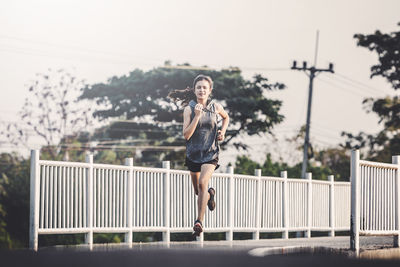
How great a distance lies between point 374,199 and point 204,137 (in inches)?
116

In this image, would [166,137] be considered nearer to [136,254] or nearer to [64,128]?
Answer: [64,128]

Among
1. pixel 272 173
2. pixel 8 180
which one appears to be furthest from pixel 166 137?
pixel 8 180

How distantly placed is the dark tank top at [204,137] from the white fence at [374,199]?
74.6 inches

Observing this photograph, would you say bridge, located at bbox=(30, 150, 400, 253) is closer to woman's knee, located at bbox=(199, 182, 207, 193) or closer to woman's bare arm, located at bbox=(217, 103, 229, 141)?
woman's bare arm, located at bbox=(217, 103, 229, 141)

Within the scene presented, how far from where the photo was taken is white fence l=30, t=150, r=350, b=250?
13.1 metres

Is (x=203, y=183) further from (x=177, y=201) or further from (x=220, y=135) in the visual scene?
(x=177, y=201)

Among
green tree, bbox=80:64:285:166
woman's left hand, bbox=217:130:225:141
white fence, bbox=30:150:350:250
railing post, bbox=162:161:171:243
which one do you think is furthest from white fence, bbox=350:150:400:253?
green tree, bbox=80:64:285:166

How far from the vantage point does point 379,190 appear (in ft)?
39.9

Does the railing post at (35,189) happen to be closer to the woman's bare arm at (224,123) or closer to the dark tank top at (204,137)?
the dark tank top at (204,137)

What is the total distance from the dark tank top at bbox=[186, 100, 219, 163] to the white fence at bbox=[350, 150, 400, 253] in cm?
190

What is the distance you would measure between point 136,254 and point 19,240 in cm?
1524

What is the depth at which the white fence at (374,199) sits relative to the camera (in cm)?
1112

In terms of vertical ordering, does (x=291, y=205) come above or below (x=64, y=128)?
below

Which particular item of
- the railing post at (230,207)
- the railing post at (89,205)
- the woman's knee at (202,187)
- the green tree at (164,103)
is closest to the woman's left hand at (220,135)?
the woman's knee at (202,187)
